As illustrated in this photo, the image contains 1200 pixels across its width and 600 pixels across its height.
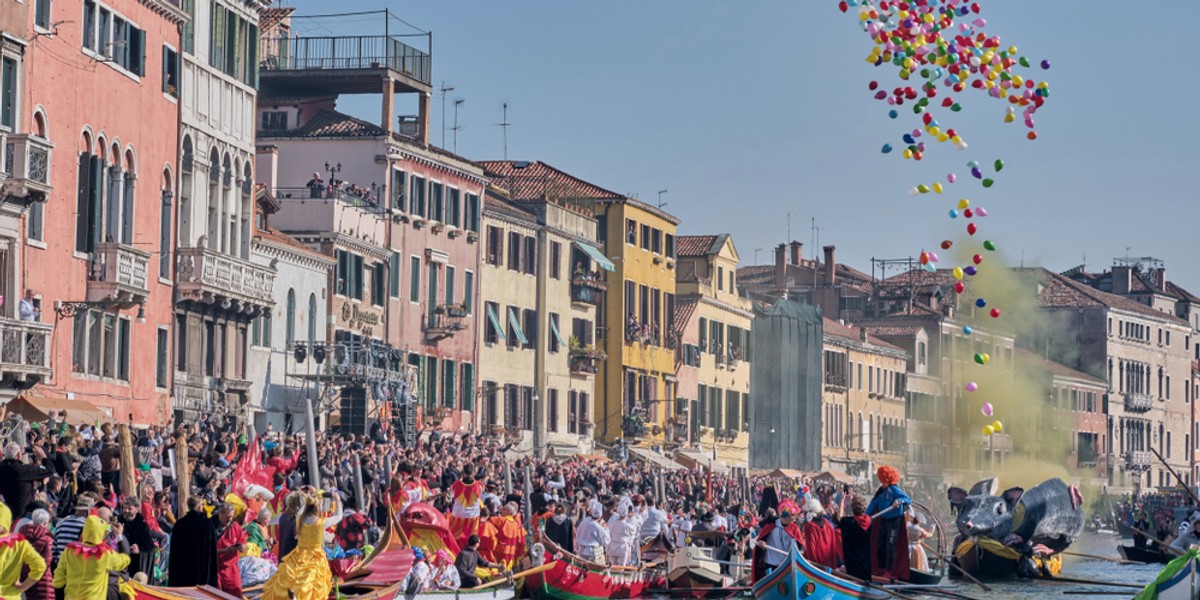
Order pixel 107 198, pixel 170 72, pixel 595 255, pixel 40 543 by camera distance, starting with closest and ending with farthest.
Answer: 1. pixel 40 543
2. pixel 107 198
3. pixel 170 72
4. pixel 595 255

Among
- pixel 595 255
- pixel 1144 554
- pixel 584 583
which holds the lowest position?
pixel 1144 554

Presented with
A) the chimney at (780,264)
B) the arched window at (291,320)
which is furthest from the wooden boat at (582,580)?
the chimney at (780,264)

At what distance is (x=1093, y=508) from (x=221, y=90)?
91.7 meters

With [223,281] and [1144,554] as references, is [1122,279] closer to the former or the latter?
[1144,554]

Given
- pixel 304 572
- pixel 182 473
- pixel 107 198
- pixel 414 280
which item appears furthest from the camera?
pixel 414 280

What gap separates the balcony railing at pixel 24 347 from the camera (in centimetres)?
4175

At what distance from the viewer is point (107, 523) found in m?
26.3

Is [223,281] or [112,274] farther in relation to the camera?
[223,281]

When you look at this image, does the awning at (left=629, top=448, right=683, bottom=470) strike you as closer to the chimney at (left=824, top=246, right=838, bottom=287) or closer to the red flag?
the chimney at (left=824, top=246, right=838, bottom=287)

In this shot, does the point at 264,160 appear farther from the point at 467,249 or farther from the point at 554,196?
the point at 554,196

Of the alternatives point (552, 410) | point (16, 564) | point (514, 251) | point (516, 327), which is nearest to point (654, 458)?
point (552, 410)

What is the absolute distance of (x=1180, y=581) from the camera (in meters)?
30.7

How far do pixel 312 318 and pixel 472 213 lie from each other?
1200 centimetres

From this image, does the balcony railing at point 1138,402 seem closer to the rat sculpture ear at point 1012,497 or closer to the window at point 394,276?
the rat sculpture ear at point 1012,497
